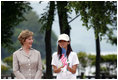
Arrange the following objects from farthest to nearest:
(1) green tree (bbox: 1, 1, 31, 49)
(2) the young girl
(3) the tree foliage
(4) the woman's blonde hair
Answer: (1) green tree (bbox: 1, 1, 31, 49)
(3) the tree foliage
(2) the young girl
(4) the woman's blonde hair

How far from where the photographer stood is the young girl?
477 cm

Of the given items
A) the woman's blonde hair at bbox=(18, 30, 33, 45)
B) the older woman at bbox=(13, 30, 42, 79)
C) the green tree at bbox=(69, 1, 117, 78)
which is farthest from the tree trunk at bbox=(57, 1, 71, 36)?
the woman's blonde hair at bbox=(18, 30, 33, 45)

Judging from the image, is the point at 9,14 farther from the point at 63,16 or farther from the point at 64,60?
the point at 64,60

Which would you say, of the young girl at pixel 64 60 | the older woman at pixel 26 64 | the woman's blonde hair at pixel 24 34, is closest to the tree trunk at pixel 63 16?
the young girl at pixel 64 60

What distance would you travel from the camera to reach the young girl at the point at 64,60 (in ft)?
15.6

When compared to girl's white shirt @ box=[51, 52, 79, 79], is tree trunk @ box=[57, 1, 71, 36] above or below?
above

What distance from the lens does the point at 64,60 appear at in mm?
4773

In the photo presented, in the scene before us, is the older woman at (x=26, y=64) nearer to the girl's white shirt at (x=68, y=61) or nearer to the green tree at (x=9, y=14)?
the girl's white shirt at (x=68, y=61)

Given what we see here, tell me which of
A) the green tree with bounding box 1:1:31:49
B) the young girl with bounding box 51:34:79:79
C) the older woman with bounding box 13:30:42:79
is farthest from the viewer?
the green tree with bounding box 1:1:31:49

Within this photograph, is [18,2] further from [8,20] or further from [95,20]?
[95,20]

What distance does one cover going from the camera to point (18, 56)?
4.57 metres

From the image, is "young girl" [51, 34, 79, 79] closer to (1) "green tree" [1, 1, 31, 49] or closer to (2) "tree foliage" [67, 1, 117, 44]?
(2) "tree foliage" [67, 1, 117, 44]

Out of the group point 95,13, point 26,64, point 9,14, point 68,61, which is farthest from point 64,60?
point 9,14

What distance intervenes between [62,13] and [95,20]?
1.80 metres
